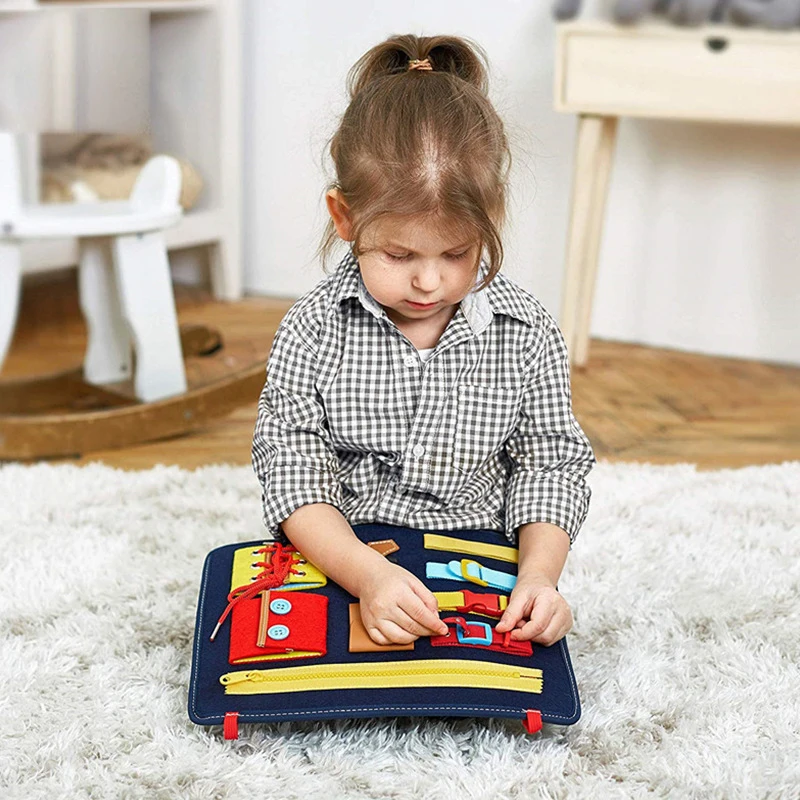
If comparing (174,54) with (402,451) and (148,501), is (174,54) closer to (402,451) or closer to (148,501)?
(148,501)

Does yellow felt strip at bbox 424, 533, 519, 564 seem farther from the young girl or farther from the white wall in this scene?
the white wall

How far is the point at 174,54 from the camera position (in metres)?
2.24

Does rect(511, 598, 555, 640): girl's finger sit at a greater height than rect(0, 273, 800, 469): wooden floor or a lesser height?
greater

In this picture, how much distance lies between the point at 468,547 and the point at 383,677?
0.17 m

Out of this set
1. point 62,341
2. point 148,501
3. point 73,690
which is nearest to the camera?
→ point 73,690

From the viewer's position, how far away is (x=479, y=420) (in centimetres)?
96

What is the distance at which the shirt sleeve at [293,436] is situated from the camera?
37.1 inches

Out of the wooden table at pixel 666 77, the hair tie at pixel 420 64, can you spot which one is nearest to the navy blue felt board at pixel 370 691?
Answer: the hair tie at pixel 420 64

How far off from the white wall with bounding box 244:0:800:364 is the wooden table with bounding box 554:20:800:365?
14 centimetres

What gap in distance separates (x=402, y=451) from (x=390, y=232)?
199 millimetres

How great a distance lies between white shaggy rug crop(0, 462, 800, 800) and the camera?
2.59ft

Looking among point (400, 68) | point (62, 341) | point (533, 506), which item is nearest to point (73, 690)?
point (533, 506)

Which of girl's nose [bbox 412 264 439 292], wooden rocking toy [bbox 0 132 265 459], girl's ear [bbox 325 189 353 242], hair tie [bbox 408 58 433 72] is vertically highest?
A: hair tie [bbox 408 58 433 72]

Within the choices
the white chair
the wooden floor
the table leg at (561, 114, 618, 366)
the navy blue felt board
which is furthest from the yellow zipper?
the table leg at (561, 114, 618, 366)
